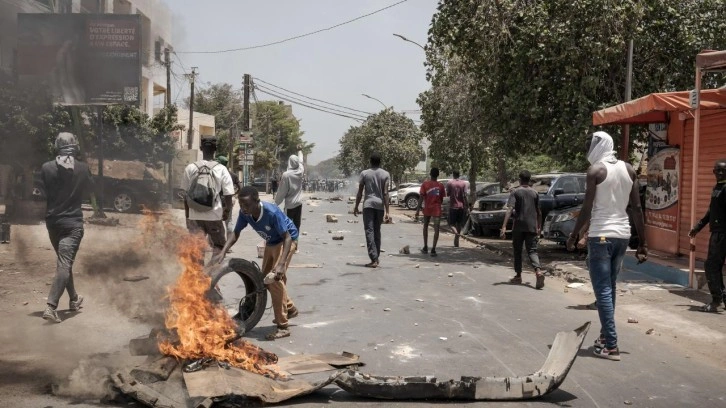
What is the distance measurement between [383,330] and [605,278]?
2331 millimetres

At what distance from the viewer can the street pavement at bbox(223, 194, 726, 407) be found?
17.0 feet

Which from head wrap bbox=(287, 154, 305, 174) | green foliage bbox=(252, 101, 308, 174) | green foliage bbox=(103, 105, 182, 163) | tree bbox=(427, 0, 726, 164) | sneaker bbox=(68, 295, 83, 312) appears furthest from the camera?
green foliage bbox=(252, 101, 308, 174)

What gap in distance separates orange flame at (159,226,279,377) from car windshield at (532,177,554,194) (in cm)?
1402

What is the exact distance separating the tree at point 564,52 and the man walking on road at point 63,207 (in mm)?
9023

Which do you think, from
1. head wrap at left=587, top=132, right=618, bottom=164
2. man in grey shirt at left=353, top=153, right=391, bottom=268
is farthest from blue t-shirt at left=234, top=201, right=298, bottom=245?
man in grey shirt at left=353, top=153, right=391, bottom=268

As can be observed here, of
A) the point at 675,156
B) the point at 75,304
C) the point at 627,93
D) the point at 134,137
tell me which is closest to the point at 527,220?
the point at 675,156

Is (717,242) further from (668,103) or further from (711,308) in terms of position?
(668,103)

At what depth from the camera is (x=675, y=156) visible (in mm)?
12625

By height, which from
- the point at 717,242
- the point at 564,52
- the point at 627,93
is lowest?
the point at 717,242

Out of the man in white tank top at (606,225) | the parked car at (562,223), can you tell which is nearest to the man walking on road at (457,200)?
the parked car at (562,223)

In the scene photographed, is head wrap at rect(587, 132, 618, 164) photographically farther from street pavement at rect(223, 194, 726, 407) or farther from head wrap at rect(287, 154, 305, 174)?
head wrap at rect(287, 154, 305, 174)

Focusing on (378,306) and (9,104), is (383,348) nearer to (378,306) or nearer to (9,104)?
(378,306)

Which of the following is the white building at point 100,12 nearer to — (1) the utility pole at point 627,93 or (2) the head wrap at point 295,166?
(2) the head wrap at point 295,166

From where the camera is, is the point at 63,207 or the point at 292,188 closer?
the point at 63,207
